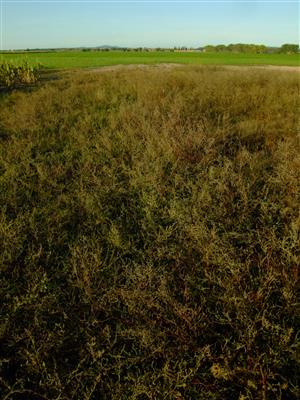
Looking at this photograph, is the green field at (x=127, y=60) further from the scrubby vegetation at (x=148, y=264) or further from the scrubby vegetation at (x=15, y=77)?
the scrubby vegetation at (x=148, y=264)

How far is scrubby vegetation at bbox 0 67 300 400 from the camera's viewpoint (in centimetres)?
222

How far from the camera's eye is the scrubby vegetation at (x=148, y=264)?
2.22 metres

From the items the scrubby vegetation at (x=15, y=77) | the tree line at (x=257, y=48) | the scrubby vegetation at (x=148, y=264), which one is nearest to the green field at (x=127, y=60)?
the scrubby vegetation at (x=15, y=77)

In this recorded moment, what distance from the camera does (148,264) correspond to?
111 inches

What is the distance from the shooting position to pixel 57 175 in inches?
198

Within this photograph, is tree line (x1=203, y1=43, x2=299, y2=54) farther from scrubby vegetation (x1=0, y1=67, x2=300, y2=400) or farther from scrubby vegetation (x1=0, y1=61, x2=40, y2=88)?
scrubby vegetation (x1=0, y1=67, x2=300, y2=400)

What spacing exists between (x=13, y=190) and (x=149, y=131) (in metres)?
2.83

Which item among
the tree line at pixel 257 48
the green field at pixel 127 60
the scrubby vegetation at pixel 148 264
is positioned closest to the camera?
the scrubby vegetation at pixel 148 264

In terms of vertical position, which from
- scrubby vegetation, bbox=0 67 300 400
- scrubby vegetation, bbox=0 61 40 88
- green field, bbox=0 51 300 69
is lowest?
scrubby vegetation, bbox=0 67 300 400

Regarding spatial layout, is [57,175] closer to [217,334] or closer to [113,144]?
[113,144]

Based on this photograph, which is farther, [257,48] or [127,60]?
[257,48]

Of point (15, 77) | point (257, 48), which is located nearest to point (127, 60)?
point (15, 77)

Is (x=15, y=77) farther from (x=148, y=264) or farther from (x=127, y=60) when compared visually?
(x=127, y=60)

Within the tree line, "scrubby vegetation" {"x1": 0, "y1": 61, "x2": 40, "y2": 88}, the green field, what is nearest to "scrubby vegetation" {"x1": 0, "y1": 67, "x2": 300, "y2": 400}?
"scrubby vegetation" {"x1": 0, "y1": 61, "x2": 40, "y2": 88}
